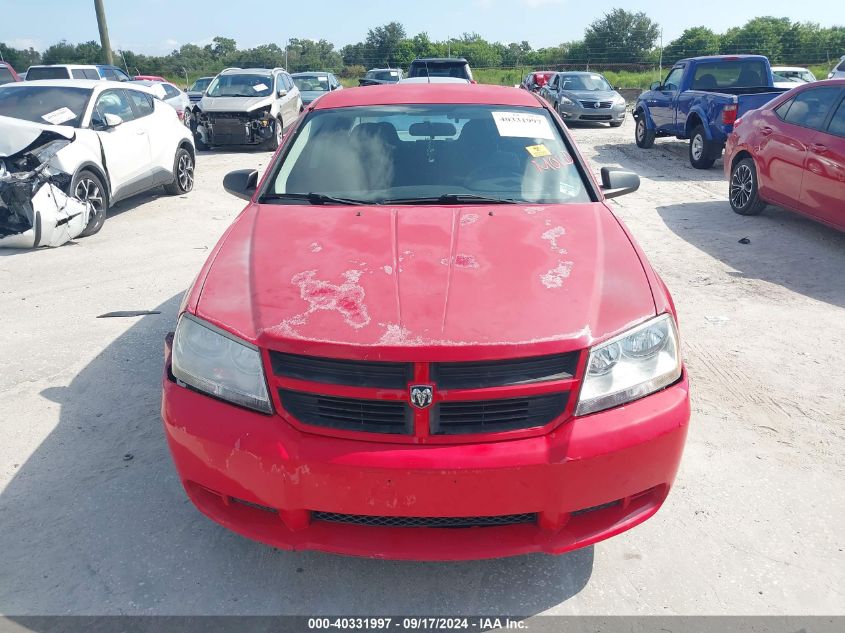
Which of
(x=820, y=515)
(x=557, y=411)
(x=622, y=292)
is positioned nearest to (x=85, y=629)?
(x=557, y=411)

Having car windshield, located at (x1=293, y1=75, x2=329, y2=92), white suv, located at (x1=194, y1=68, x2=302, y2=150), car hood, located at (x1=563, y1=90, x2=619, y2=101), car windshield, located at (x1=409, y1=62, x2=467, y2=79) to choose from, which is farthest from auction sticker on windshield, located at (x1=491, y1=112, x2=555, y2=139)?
car windshield, located at (x1=293, y1=75, x2=329, y2=92)

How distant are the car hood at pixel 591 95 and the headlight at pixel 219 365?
16.8 meters

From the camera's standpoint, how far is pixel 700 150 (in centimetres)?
1116

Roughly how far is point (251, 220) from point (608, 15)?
5866 centimetres

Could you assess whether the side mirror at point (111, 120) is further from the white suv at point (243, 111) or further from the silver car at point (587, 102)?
the silver car at point (587, 102)

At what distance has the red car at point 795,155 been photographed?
20.7ft

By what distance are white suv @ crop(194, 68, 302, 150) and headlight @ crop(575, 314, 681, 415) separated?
1190 cm

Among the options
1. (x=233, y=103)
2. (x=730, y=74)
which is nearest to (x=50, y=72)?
(x=233, y=103)

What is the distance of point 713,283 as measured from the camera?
5676 millimetres

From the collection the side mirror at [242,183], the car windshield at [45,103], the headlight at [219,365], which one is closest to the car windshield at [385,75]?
the car windshield at [45,103]

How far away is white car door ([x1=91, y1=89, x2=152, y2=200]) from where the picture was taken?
25.9 ft

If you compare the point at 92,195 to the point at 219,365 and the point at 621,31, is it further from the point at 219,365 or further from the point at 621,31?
the point at 621,31

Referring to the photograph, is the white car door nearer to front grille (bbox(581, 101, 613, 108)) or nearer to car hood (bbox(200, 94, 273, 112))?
car hood (bbox(200, 94, 273, 112))

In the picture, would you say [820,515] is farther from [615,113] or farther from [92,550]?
[615,113]
